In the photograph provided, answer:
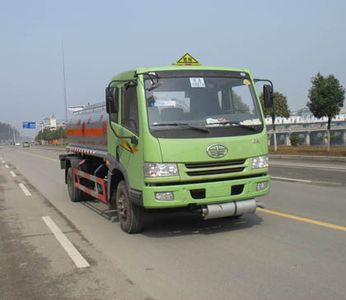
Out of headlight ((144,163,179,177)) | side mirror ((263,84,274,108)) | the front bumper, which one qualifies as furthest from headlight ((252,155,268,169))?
headlight ((144,163,179,177))

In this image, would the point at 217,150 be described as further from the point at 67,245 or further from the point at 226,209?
the point at 67,245

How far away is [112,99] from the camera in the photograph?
26.2 feet

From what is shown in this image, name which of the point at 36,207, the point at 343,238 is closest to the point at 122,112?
the point at 343,238

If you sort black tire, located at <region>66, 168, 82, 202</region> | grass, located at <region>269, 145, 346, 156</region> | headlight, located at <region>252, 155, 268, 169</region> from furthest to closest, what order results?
grass, located at <region>269, 145, 346, 156</region> → black tire, located at <region>66, 168, 82, 202</region> → headlight, located at <region>252, 155, 268, 169</region>

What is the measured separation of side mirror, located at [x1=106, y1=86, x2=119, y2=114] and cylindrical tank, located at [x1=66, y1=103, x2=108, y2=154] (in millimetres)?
1426

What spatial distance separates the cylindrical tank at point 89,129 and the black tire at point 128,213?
1.42m

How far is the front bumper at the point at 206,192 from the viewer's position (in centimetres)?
716

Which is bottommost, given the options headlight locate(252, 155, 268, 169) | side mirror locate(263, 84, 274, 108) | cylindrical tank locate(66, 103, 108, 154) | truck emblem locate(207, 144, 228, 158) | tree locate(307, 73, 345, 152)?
headlight locate(252, 155, 268, 169)

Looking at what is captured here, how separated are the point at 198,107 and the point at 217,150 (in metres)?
0.75

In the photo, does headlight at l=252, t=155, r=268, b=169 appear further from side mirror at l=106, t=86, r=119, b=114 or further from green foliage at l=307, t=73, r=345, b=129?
green foliage at l=307, t=73, r=345, b=129

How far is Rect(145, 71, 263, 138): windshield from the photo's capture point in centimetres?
733

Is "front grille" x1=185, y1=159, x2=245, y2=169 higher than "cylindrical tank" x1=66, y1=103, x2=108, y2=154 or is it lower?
lower

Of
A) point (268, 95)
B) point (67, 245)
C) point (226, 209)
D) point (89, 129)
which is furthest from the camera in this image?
point (89, 129)

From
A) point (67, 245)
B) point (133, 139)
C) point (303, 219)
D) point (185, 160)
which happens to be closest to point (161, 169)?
point (185, 160)
